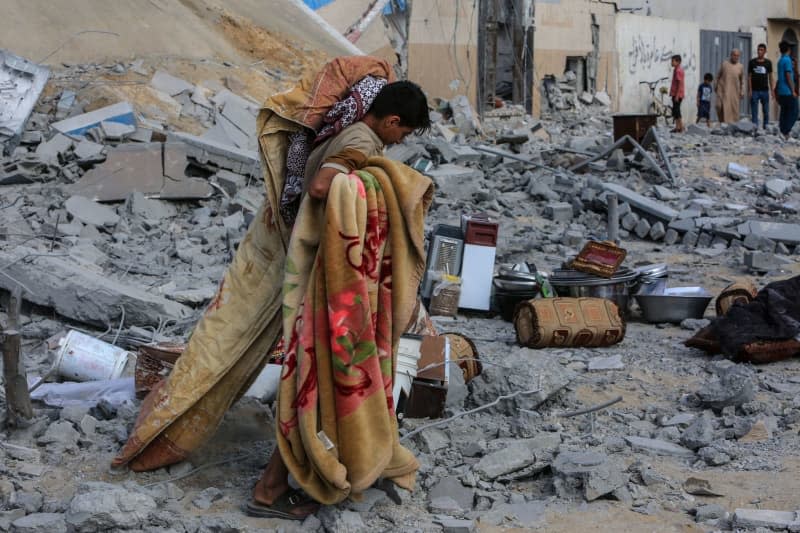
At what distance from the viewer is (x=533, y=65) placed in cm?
2027

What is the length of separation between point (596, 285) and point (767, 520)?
10.9 ft

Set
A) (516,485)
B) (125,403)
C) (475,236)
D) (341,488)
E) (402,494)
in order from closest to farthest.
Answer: (341,488)
(402,494)
(516,485)
(125,403)
(475,236)

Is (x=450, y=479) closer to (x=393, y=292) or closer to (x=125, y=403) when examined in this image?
(x=393, y=292)

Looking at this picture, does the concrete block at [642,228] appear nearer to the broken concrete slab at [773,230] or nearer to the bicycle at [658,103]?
the broken concrete slab at [773,230]

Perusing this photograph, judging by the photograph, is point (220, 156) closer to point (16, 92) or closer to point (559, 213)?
point (16, 92)

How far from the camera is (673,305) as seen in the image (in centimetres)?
637

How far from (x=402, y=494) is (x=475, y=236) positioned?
341cm

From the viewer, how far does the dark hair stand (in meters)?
3.09

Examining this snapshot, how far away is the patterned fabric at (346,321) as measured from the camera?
2.91 metres

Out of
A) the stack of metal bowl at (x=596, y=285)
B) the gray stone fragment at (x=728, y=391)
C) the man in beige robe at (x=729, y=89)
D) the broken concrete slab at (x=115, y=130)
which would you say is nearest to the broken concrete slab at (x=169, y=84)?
the broken concrete slab at (x=115, y=130)

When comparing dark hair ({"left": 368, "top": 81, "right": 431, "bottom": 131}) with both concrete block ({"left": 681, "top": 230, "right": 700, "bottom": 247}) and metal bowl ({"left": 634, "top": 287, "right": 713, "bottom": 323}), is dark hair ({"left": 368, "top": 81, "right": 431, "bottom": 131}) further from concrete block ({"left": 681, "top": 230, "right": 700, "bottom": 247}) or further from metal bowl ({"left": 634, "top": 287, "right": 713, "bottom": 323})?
concrete block ({"left": 681, "top": 230, "right": 700, "bottom": 247})

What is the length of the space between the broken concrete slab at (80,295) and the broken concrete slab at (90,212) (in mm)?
2044

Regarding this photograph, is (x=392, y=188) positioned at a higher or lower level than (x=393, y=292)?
higher

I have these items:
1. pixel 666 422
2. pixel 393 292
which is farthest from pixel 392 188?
pixel 666 422
